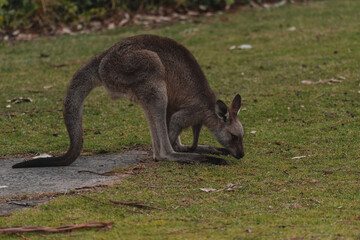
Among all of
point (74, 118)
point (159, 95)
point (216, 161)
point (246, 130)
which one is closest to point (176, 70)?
point (159, 95)

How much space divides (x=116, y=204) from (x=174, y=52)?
204cm

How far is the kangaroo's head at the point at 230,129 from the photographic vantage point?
5719 mm

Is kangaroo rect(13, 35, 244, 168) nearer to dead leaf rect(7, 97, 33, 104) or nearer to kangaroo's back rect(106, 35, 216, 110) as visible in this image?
kangaroo's back rect(106, 35, 216, 110)

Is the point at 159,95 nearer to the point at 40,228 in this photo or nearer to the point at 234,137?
the point at 234,137

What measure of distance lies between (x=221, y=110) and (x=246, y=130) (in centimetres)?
107

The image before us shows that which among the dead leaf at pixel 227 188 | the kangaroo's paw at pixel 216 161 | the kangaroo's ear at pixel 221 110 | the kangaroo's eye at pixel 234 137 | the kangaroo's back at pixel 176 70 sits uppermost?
the kangaroo's back at pixel 176 70

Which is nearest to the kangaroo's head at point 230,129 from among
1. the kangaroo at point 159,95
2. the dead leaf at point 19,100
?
the kangaroo at point 159,95

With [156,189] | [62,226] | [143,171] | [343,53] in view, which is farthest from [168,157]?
[343,53]

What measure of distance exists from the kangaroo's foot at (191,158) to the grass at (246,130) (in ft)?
0.39

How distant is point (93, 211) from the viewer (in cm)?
413

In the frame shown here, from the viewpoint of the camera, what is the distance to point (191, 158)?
558 cm

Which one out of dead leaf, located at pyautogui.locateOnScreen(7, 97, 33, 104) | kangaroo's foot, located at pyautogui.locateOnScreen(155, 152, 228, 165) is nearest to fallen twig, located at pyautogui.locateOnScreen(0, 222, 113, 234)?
kangaroo's foot, located at pyautogui.locateOnScreen(155, 152, 228, 165)

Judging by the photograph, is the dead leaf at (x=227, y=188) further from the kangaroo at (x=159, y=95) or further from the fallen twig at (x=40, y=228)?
the fallen twig at (x=40, y=228)

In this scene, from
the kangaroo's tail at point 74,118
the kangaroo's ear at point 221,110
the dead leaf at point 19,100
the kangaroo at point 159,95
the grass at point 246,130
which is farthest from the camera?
the dead leaf at point 19,100
